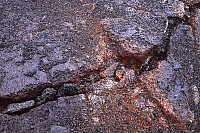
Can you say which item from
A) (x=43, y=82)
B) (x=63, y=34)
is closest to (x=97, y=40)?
(x=63, y=34)

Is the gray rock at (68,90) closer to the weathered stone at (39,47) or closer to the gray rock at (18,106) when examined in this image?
the weathered stone at (39,47)

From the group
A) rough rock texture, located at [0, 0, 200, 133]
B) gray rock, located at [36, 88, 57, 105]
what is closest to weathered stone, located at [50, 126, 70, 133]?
rough rock texture, located at [0, 0, 200, 133]

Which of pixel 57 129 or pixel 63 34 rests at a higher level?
pixel 63 34

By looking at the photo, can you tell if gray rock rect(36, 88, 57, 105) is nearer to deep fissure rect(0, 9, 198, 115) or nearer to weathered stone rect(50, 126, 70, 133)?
deep fissure rect(0, 9, 198, 115)

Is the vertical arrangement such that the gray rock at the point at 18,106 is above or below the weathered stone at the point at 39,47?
below

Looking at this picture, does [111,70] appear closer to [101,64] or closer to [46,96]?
[101,64]

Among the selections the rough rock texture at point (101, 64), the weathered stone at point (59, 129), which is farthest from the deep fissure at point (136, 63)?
the weathered stone at point (59, 129)

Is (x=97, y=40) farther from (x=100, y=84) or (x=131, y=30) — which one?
(x=100, y=84)
